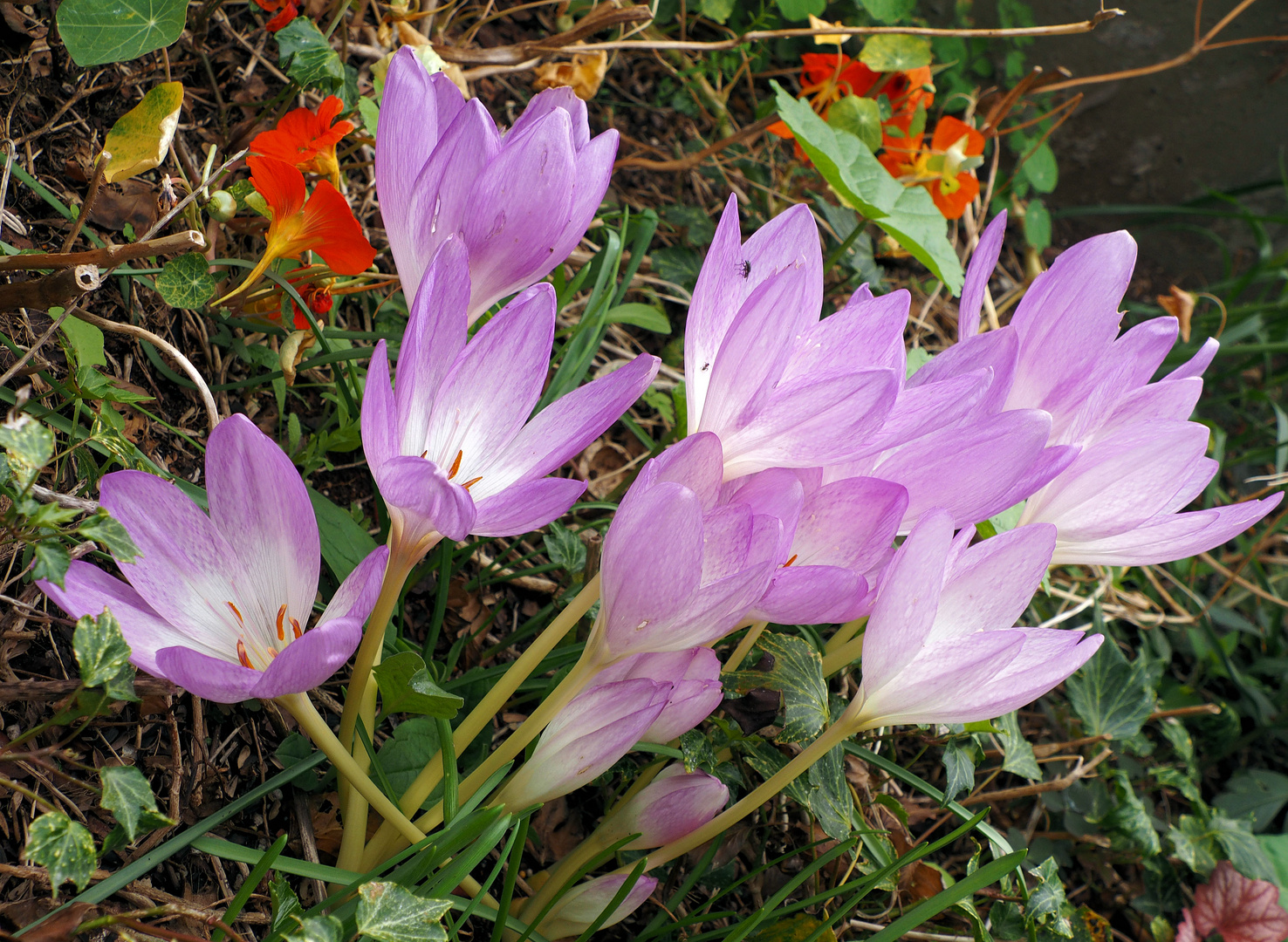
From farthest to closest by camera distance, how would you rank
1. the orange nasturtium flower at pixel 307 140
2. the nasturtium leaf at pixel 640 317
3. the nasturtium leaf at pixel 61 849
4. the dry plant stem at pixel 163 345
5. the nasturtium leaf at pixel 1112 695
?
the nasturtium leaf at pixel 1112 695 → the nasturtium leaf at pixel 640 317 → the orange nasturtium flower at pixel 307 140 → the dry plant stem at pixel 163 345 → the nasturtium leaf at pixel 61 849

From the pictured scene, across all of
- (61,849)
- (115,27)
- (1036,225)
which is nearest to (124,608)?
(61,849)

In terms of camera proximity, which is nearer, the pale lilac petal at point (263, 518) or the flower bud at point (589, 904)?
the pale lilac petal at point (263, 518)

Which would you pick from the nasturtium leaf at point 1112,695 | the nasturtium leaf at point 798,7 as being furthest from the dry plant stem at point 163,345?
the nasturtium leaf at point 798,7

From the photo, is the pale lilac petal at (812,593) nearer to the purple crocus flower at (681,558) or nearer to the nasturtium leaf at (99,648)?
the purple crocus flower at (681,558)

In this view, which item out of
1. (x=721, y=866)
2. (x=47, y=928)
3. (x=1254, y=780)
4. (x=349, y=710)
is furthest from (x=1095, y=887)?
(x=47, y=928)

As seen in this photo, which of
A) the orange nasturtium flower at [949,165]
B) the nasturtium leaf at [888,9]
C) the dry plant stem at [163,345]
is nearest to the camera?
the dry plant stem at [163,345]

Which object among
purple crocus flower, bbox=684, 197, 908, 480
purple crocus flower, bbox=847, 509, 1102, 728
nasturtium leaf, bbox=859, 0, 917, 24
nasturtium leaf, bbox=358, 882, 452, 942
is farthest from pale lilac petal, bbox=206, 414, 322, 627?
nasturtium leaf, bbox=859, 0, 917, 24

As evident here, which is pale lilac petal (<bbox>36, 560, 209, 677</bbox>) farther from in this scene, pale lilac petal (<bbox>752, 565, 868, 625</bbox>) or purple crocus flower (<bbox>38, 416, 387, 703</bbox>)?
pale lilac petal (<bbox>752, 565, 868, 625</bbox>)

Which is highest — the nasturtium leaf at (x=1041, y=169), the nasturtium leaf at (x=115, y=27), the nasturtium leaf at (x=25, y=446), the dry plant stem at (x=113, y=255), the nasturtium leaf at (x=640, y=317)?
the nasturtium leaf at (x=115, y=27)

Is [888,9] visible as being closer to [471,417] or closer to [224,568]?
[471,417]
